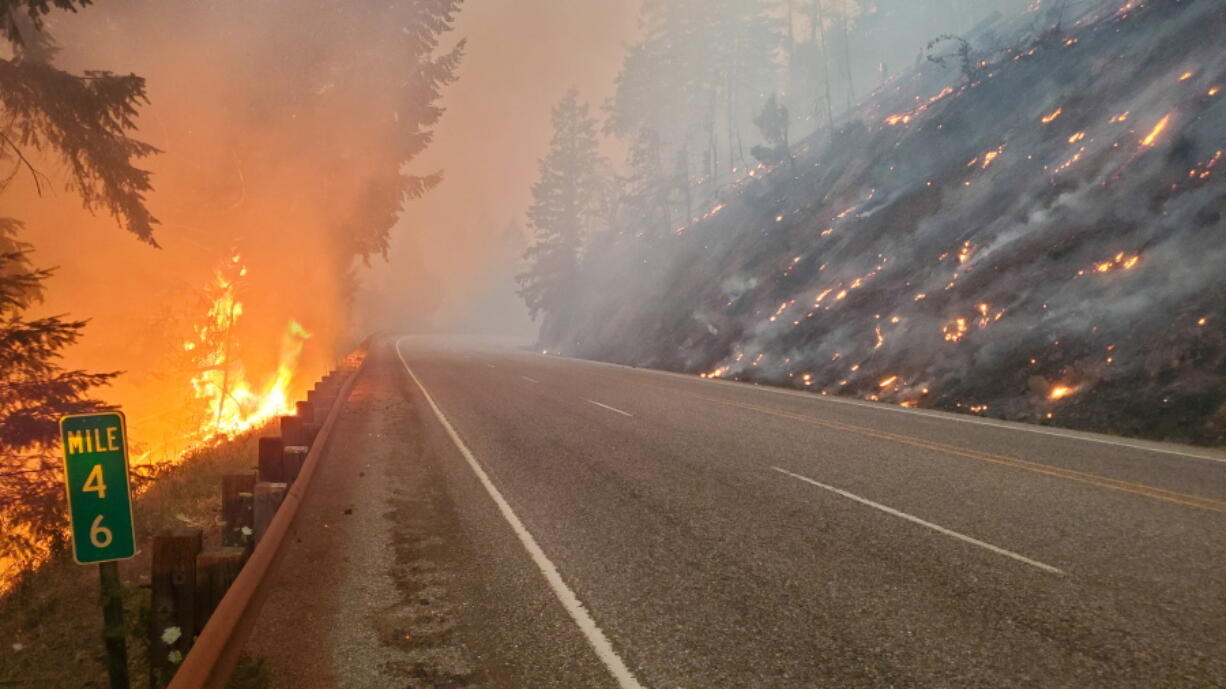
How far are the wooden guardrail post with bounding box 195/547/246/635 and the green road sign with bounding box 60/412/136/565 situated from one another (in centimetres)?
59

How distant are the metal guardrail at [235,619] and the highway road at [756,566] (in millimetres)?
310

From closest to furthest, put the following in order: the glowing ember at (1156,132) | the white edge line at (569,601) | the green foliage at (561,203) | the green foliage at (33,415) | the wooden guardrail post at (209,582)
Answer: the wooden guardrail post at (209,582) < the white edge line at (569,601) < the green foliage at (33,415) < the glowing ember at (1156,132) < the green foliage at (561,203)

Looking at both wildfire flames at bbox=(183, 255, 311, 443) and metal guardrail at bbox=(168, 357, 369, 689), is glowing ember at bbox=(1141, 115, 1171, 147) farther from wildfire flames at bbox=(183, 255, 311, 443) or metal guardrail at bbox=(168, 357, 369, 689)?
wildfire flames at bbox=(183, 255, 311, 443)

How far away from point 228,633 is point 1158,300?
1631 cm

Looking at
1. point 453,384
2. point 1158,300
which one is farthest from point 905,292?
point 453,384

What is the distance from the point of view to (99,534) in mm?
3029

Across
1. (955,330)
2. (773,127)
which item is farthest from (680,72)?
(955,330)

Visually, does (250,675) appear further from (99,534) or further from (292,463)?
(292,463)

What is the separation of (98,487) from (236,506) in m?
2.16

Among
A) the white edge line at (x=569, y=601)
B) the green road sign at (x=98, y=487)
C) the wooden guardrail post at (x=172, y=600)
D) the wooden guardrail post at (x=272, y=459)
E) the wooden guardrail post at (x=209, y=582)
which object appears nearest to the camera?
the green road sign at (x=98, y=487)

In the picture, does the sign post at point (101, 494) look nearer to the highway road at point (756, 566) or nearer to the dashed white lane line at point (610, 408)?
the highway road at point (756, 566)

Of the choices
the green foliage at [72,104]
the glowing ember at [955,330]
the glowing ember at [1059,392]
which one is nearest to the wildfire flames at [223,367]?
the green foliage at [72,104]

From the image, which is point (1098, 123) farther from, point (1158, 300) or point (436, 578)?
point (436, 578)

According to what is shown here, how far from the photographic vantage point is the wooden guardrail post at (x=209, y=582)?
358 cm
